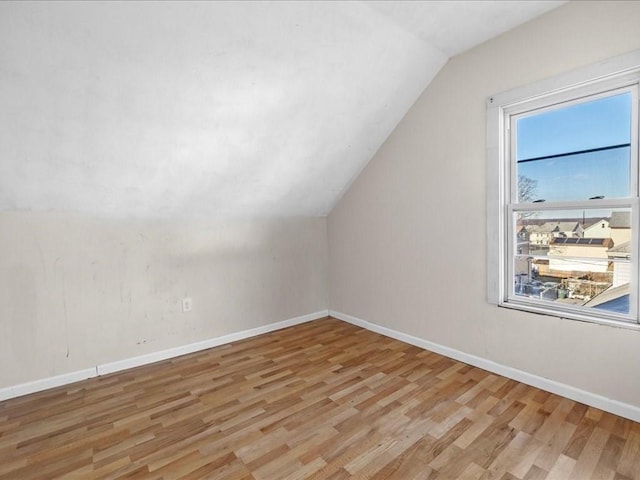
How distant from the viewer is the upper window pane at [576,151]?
6.54 feet

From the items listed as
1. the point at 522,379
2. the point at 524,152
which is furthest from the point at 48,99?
the point at 522,379

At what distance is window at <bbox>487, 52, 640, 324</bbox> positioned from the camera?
6.47 ft

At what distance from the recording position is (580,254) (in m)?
2.18

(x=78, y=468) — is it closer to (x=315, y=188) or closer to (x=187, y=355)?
(x=187, y=355)

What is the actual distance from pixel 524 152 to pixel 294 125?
1752 millimetres

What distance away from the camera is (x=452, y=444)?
177 cm

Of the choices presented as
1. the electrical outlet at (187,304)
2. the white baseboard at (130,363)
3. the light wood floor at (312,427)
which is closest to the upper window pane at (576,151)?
the light wood floor at (312,427)

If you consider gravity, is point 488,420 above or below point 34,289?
below

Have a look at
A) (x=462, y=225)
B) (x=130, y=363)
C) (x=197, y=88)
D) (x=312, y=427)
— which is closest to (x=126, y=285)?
(x=130, y=363)

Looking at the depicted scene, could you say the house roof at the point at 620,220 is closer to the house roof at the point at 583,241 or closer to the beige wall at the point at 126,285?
the house roof at the point at 583,241

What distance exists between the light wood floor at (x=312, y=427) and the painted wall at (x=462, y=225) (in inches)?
11.0

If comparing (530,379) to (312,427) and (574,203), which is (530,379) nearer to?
(574,203)

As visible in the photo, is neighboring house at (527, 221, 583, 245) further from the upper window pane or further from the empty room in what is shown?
the upper window pane

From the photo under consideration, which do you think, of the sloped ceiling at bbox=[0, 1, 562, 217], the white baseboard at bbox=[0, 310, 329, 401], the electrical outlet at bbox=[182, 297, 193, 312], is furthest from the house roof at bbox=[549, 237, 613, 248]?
the electrical outlet at bbox=[182, 297, 193, 312]
